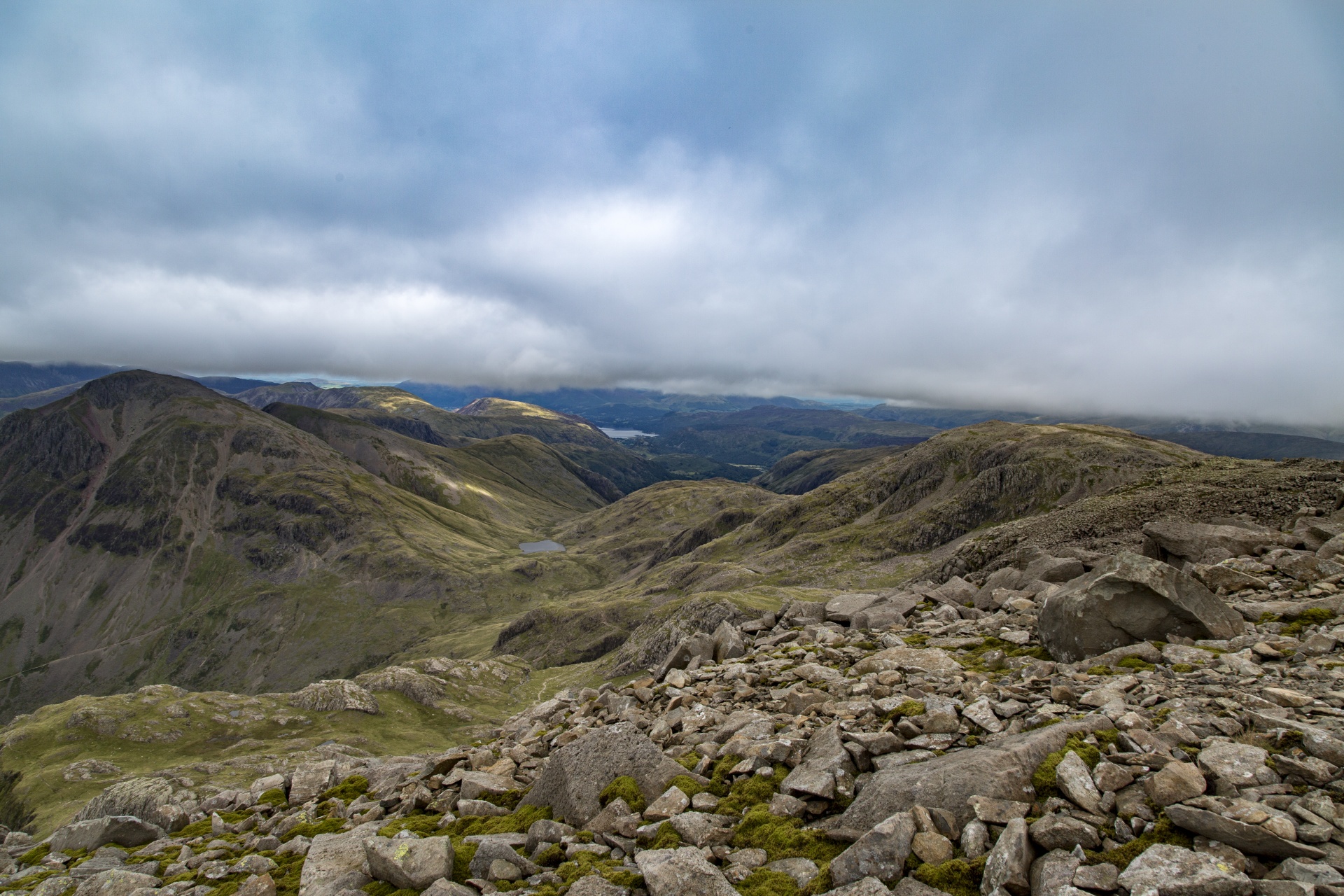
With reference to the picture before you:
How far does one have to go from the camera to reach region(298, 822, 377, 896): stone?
12875 mm

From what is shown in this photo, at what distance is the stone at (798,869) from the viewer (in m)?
9.77

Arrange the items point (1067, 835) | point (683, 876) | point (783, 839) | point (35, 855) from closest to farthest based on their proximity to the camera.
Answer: point (1067, 835)
point (683, 876)
point (783, 839)
point (35, 855)

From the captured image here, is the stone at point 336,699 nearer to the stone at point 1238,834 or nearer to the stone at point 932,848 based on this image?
the stone at point 932,848

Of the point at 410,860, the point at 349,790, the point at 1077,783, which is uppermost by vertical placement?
the point at 1077,783

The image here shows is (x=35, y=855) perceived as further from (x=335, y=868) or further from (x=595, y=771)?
(x=595, y=771)

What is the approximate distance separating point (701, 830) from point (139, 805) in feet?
117

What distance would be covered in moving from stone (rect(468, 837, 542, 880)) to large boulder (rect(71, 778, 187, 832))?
1968cm

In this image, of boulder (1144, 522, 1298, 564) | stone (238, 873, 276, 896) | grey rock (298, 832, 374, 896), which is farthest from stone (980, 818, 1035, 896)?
boulder (1144, 522, 1298, 564)

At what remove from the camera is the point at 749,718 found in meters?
16.7

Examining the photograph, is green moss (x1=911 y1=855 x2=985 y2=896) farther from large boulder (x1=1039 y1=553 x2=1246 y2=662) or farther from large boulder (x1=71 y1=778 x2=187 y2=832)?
large boulder (x1=71 y1=778 x2=187 y2=832)

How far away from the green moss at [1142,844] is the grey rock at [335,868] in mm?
15066

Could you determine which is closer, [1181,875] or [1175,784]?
[1181,875]

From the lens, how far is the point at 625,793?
14039 mm

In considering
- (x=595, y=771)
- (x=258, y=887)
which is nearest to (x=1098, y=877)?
(x=595, y=771)
